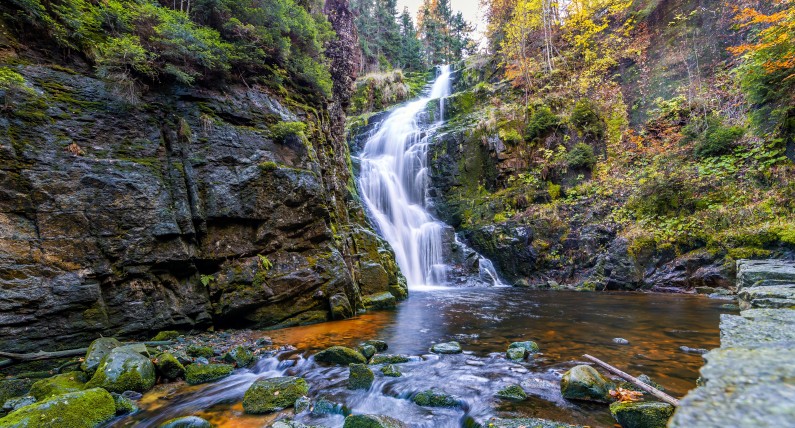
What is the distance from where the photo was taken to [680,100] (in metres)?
14.1

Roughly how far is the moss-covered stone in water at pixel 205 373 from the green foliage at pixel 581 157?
14812 millimetres

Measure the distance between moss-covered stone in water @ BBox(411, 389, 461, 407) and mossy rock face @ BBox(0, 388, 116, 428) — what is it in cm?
328

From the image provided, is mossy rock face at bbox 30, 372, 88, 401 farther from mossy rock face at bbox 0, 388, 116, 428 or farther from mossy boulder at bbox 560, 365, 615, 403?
mossy boulder at bbox 560, 365, 615, 403

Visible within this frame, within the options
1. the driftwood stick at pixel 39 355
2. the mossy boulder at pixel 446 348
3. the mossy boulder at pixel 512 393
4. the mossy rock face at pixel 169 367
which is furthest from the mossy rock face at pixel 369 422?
the driftwood stick at pixel 39 355

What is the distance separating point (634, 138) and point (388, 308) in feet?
42.2

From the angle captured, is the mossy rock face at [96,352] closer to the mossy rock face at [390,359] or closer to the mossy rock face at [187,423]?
the mossy rock face at [187,423]

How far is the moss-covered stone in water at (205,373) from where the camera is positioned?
181 inches

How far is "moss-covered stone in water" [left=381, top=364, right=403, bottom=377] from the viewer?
4.53 metres

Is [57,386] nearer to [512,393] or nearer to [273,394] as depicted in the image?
[273,394]

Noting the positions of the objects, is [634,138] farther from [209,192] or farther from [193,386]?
[193,386]

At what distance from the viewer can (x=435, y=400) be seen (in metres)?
3.81

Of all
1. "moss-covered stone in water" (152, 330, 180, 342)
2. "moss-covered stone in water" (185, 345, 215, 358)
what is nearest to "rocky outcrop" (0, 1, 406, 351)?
"moss-covered stone in water" (152, 330, 180, 342)

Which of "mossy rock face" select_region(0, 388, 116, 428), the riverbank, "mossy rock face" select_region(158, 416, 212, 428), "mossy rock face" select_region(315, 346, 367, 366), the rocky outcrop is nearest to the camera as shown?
the riverbank

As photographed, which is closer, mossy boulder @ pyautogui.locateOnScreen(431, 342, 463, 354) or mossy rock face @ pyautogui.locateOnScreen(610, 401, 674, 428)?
mossy rock face @ pyautogui.locateOnScreen(610, 401, 674, 428)
